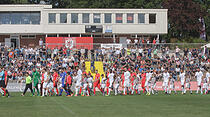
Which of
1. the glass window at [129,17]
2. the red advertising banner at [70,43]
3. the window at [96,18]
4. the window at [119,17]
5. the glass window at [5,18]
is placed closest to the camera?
the red advertising banner at [70,43]

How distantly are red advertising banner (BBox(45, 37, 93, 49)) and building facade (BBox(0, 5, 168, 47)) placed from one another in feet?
7.80

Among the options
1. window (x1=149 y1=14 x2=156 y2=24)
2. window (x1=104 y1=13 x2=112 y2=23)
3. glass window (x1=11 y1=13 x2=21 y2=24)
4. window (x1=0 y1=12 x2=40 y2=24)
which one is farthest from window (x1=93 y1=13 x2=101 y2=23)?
glass window (x1=11 y1=13 x2=21 y2=24)

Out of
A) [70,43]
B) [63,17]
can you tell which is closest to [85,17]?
[63,17]

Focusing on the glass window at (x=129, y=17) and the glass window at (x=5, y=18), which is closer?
the glass window at (x=5, y=18)

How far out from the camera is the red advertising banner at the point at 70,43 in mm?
46531

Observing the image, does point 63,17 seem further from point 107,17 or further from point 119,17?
→ point 119,17

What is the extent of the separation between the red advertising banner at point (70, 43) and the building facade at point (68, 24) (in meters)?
2.38

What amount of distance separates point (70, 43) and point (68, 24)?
30.4ft

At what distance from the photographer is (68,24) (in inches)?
2280

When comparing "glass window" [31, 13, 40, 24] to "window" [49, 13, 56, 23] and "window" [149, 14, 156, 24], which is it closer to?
"window" [49, 13, 56, 23]

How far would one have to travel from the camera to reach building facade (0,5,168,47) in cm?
5762

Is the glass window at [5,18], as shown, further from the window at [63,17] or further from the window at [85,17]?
the window at [85,17]

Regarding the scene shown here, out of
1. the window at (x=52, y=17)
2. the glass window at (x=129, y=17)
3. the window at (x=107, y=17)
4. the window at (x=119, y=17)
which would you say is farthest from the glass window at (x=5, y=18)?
the glass window at (x=129, y=17)

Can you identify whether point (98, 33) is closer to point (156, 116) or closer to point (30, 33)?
point (30, 33)
